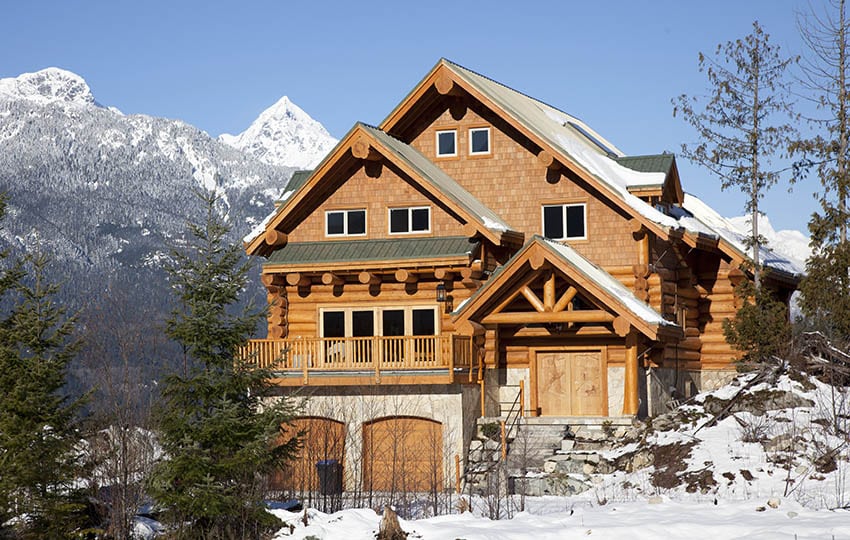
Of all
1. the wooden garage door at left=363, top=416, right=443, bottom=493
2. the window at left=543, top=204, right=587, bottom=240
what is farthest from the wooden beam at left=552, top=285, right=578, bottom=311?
the wooden garage door at left=363, top=416, right=443, bottom=493

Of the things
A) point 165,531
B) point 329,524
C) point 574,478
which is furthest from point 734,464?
point 165,531

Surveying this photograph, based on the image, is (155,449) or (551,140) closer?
(155,449)

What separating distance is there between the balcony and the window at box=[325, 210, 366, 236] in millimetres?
3262

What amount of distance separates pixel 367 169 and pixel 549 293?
22.1ft

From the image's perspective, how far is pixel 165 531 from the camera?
18859mm

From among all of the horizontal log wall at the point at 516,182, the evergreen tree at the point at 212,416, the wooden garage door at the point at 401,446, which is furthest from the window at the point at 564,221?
the evergreen tree at the point at 212,416

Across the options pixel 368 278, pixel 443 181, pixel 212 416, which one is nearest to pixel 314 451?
pixel 368 278

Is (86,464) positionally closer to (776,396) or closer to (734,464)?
(734,464)

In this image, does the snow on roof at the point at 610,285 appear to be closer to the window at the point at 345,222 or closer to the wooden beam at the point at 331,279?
the window at the point at 345,222

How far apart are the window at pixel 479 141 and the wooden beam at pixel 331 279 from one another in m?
5.19

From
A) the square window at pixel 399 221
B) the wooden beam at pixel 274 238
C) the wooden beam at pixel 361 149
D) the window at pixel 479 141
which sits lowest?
the wooden beam at pixel 274 238

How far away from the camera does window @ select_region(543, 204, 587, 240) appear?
31.5 metres

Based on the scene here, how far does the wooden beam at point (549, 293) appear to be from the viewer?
2819 cm

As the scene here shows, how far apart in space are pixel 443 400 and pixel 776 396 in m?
7.77
